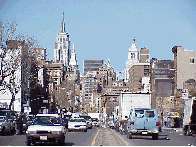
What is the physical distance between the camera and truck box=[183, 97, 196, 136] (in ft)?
131

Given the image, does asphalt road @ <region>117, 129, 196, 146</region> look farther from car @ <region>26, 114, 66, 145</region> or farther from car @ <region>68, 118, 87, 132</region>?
car @ <region>68, 118, 87, 132</region>

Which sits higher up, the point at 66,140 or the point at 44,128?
the point at 44,128

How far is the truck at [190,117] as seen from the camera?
39875mm

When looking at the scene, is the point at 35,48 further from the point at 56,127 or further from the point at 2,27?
the point at 56,127

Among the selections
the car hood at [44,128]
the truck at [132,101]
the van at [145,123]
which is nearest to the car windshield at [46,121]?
the car hood at [44,128]

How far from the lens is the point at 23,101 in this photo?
10738 cm

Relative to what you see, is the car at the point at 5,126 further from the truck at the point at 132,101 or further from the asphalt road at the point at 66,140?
the truck at the point at 132,101

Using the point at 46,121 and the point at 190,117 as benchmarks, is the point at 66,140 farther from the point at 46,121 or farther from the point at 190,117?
the point at 190,117

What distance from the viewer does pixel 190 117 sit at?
133 ft

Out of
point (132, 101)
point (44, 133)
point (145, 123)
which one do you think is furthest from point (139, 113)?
point (132, 101)

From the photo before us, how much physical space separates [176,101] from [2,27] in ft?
238

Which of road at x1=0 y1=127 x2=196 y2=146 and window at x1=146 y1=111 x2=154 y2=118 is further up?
window at x1=146 y1=111 x2=154 y2=118

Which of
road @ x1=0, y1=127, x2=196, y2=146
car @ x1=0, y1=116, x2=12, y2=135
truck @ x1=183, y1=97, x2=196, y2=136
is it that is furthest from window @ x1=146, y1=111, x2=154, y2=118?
car @ x1=0, y1=116, x2=12, y2=135

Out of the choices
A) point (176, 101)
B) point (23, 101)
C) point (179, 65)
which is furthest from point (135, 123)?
point (179, 65)
